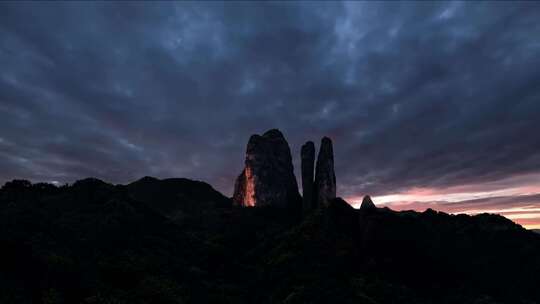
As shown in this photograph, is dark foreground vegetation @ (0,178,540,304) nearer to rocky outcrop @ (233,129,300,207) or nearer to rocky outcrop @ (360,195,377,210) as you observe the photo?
rocky outcrop @ (360,195,377,210)

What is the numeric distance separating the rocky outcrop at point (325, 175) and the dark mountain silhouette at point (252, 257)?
37.6 metres

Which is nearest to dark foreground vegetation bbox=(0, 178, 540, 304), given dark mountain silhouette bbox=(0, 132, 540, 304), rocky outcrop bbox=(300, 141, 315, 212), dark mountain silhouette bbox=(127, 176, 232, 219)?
dark mountain silhouette bbox=(0, 132, 540, 304)

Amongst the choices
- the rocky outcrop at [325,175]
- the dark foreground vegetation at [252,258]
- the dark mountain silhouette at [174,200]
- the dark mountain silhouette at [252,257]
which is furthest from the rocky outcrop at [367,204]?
Answer: the dark mountain silhouette at [174,200]

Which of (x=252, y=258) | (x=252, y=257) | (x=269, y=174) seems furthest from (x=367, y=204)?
(x=269, y=174)

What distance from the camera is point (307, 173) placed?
445ft

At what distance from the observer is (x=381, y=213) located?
70.4m

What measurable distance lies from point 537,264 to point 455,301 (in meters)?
21.5

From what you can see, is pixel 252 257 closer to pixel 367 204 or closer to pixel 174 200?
pixel 367 204

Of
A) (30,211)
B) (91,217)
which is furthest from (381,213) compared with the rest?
(30,211)

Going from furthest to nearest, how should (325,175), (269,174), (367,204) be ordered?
(269,174) → (325,175) → (367,204)

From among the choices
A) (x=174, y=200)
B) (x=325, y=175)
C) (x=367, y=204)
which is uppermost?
(x=325, y=175)

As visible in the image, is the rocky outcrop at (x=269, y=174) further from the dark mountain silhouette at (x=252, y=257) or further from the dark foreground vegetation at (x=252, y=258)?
the dark foreground vegetation at (x=252, y=258)

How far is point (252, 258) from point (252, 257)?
0.63 m

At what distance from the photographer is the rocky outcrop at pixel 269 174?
144500mm
